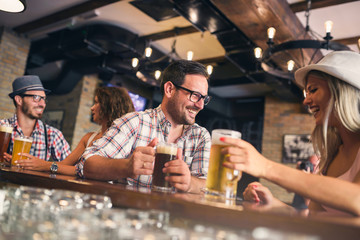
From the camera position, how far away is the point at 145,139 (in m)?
1.89

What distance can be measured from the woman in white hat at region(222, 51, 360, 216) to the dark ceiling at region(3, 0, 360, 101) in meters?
2.73

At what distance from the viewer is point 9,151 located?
2.72 meters

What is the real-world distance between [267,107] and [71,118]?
16.4 ft

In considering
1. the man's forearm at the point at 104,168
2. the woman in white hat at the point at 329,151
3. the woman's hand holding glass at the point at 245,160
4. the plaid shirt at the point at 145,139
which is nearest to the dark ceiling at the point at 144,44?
the plaid shirt at the point at 145,139

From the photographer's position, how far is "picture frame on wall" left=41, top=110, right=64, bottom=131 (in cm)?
787

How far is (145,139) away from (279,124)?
674 centimetres

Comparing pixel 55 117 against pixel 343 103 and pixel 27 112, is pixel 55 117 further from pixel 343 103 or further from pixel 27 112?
pixel 343 103

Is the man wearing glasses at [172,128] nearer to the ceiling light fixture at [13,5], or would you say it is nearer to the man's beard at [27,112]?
the man's beard at [27,112]

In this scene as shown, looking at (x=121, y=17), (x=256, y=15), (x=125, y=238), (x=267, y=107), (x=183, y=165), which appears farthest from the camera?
(x=267, y=107)

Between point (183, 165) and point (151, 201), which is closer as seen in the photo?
point (151, 201)

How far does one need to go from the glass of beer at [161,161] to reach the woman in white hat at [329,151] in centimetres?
27

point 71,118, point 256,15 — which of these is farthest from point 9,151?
point 71,118

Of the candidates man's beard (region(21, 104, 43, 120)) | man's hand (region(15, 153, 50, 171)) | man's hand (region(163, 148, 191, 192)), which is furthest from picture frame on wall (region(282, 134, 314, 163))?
man's hand (region(163, 148, 191, 192))

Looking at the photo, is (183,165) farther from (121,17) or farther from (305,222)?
(121,17)
